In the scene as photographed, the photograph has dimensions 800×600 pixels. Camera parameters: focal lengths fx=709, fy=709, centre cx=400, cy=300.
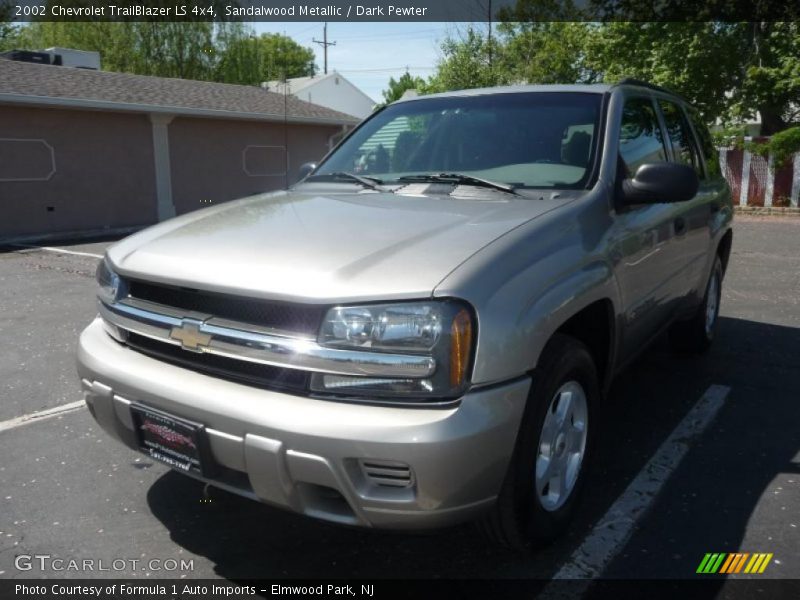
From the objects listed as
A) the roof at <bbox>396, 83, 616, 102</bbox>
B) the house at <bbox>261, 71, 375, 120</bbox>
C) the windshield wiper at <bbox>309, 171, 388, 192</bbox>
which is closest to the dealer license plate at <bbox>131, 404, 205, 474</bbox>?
the windshield wiper at <bbox>309, 171, 388, 192</bbox>

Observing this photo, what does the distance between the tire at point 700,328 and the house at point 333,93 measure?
1723 inches

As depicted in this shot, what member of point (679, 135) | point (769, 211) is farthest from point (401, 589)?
point (769, 211)

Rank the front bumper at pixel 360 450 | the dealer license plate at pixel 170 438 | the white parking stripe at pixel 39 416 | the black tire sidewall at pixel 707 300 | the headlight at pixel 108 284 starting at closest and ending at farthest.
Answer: the front bumper at pixel 360 450 < the dealer license plate at pixel 170 438 < the headlight at pixel 108 284 < the white parking stripe at pixel 39 416 < the black tire sidewall at pixel 707 300

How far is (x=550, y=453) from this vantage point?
2.63 meters

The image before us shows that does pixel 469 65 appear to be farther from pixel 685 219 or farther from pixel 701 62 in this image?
pixel 685 219

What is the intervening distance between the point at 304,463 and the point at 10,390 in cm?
348

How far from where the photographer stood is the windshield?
3.32 meters

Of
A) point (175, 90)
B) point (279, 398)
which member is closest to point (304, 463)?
point (279, 398)

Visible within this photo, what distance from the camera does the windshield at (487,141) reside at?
3.32 metres

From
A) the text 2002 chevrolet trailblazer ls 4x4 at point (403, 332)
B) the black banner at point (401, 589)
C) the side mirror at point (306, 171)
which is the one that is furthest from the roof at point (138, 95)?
the black banner at point (401, 589)

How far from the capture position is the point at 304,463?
2.12m

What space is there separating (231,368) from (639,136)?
8.37 ft

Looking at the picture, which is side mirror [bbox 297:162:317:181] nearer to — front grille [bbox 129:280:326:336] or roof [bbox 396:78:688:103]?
roof [bbox 396:78:688:103]

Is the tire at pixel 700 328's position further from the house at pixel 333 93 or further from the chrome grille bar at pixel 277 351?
the house at pixel 333 93
